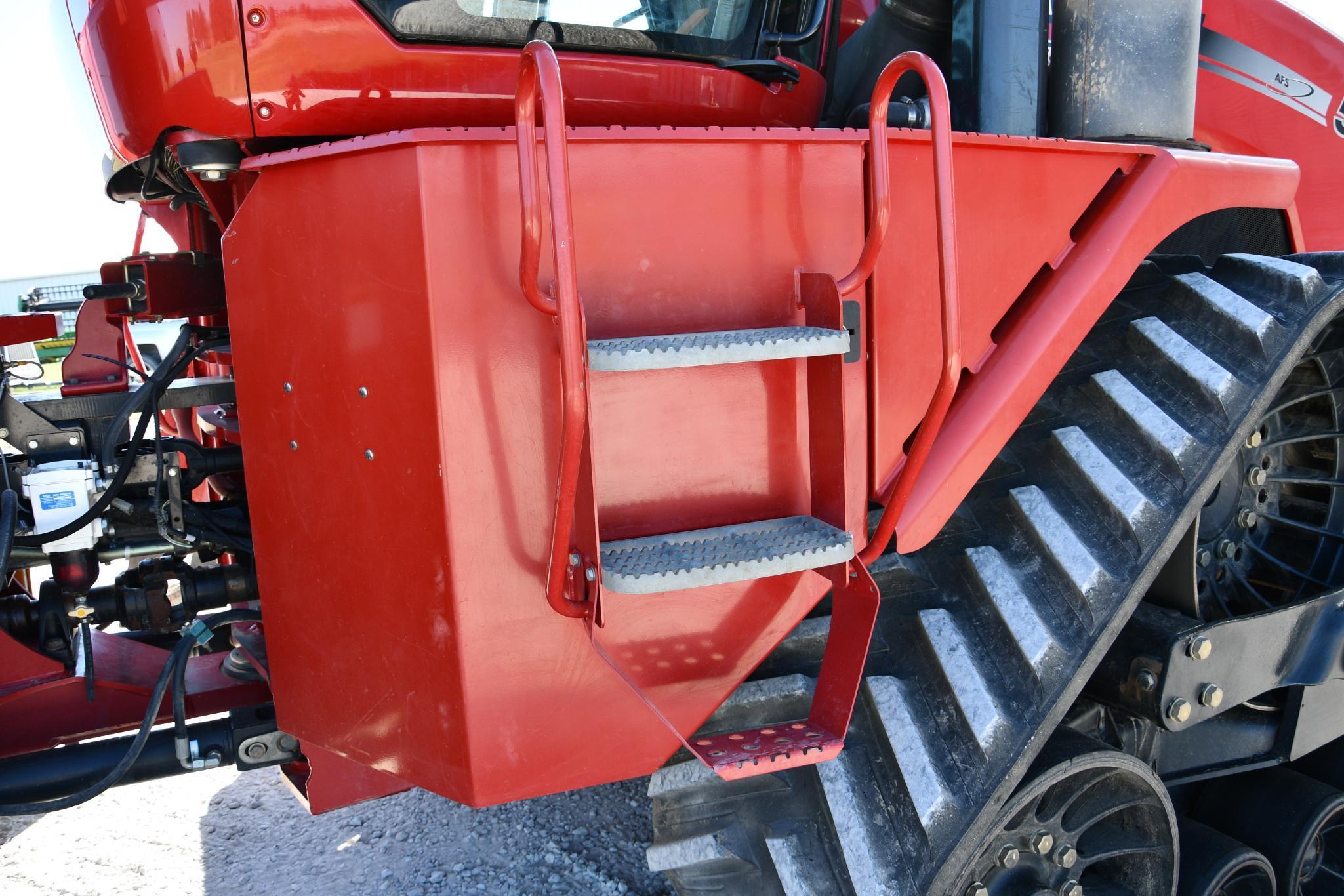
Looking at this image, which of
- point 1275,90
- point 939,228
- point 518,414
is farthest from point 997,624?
point 1275,90

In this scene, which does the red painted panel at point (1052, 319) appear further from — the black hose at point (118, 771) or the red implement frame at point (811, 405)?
the black hose at point (118, 771)

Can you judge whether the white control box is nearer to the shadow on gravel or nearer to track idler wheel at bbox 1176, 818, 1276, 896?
the shadow on gravel

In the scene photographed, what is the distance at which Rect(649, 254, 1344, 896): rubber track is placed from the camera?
1.75 meters

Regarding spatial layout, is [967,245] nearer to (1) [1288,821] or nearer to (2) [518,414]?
(2) [518,414]

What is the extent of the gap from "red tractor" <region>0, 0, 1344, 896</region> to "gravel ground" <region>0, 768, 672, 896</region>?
764mm

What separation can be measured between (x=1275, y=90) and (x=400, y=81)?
8.98ft

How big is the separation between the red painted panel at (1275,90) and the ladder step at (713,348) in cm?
220

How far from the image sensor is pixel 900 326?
174 centimetres

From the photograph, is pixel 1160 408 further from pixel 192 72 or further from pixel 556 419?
pixel 192 72

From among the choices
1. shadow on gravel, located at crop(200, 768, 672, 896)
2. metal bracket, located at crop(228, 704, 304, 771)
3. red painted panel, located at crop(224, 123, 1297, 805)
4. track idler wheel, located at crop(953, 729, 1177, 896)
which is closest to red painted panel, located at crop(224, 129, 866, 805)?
red painted panel, located at crop(224, 123, 1297, 805)

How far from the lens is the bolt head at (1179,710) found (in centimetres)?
204

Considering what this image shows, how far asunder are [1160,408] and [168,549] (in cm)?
214

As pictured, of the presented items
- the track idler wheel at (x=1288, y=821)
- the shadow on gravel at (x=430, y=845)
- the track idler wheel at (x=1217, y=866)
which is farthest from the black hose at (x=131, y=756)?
the track idler wheel at (x=1288, y=821)

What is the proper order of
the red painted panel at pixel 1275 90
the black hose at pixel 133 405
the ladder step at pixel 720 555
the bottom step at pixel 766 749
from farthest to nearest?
1. the red painted panel at pixel 1275 90
2. the black hose at pixel 133 405
3. the bottom step at pixel 766 749
4. the ladder step at pixel 720 555
